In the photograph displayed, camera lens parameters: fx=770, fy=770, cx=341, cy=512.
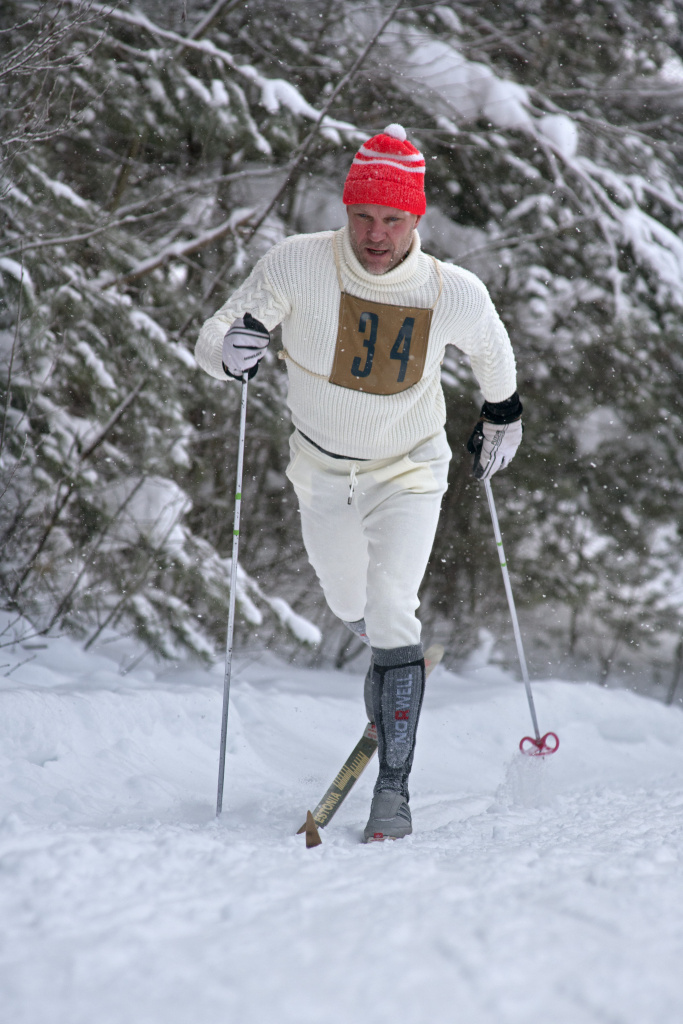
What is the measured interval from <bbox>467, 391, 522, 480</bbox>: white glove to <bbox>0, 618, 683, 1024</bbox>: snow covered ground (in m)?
1.26

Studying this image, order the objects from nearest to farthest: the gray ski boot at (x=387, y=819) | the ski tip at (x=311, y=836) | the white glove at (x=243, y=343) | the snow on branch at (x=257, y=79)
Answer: the ski tip at (x=311, y=836) → the gray ski boot at (x=387, y=819) → the white glove at (x=243, y=343) → the snow on branch at (x=257, y=79)

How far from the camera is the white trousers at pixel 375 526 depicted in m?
2.37

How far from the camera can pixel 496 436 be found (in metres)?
2.91

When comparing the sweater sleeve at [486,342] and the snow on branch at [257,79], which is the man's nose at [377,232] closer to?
the sweater sleeve at [486,342]

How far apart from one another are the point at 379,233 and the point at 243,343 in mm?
529

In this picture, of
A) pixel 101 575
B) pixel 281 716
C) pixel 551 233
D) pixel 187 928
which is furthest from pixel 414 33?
pixel 187 928

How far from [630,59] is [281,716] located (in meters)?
5.19

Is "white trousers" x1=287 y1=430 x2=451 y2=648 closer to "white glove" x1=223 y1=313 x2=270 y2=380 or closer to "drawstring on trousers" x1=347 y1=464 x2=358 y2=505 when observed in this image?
"drawstring on trousers" x1=347 y1=464 x2=358 y2=505

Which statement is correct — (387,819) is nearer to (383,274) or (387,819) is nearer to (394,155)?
(383,274)

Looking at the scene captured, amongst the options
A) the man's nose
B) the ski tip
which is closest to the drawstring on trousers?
the man's nose

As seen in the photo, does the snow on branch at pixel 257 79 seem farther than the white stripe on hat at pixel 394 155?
Yes

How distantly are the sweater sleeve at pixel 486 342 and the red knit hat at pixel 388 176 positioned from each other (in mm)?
321

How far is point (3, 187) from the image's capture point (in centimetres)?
374

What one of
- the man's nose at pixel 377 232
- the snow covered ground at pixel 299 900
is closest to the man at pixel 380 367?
the man's nose at pixel 377 232
